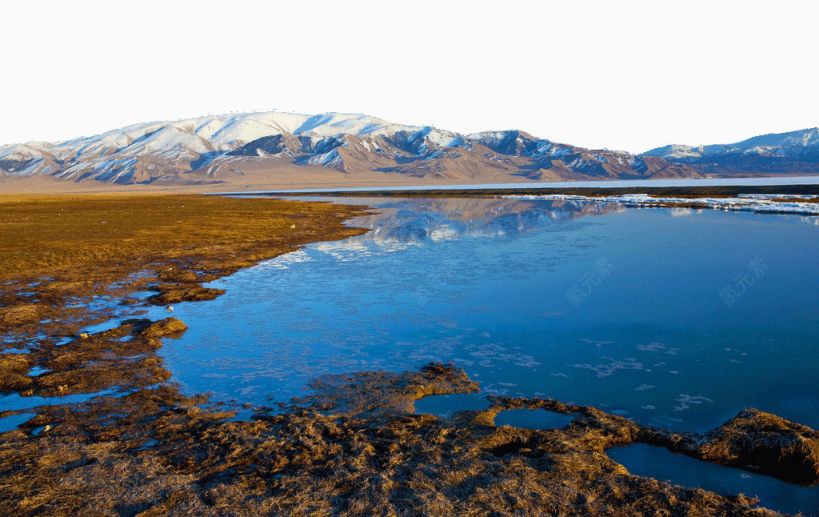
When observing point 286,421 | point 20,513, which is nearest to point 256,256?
point 286,421

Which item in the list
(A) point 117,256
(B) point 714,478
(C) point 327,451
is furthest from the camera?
(A) point 117,256

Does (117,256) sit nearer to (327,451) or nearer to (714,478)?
(327,451)

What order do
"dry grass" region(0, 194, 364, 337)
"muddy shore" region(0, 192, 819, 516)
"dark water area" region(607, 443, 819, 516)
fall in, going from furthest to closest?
"dry grass" region(0, 194, 364, 337) < "dark water area" region(607, 443, 819, 516) < "muddy shore" region(0, 192, 819, 516)

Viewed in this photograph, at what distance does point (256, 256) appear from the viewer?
2361 centimetres

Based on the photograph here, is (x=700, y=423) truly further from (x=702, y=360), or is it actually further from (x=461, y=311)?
(x=461, y=311)

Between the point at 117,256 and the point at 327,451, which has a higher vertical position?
the point at 117,256

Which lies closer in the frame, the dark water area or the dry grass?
the dark water area

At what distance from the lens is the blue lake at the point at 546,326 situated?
352 inches

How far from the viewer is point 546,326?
41.5 ft

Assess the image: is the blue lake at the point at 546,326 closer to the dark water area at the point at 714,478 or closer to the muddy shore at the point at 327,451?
the muddy shore at the point at 327,451

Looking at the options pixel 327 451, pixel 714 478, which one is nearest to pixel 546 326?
pixel 714 478

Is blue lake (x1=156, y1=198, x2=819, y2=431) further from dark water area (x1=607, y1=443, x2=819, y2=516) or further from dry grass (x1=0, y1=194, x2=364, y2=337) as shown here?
dry grass (x1=0, y1=194, x2=364, y2=337)

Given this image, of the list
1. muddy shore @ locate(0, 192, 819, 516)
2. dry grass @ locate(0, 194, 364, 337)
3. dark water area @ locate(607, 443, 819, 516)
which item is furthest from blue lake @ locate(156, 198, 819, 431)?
dry grass @ locate(0, 194, 364, 337)

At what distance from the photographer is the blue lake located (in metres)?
8.95
